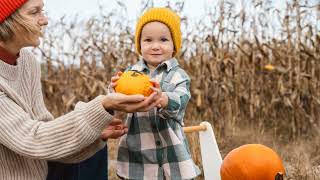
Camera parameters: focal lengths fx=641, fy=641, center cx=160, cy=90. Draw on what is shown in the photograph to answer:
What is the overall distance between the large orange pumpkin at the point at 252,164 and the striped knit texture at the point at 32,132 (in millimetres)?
1122

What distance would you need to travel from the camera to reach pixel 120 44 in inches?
265

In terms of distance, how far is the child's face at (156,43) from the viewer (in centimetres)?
258

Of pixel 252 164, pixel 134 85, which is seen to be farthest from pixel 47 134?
pixel 252 164

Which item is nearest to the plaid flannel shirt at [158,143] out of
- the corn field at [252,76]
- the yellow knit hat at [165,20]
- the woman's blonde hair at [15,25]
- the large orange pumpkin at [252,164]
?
the yellow knit hat at [165,20]

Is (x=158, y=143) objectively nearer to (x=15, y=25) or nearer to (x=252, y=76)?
(x=15, y=25)

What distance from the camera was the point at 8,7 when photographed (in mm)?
2088

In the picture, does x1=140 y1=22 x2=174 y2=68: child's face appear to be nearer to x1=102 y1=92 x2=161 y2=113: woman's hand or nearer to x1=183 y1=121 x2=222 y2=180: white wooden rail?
x1=102 y1=92 x2=161 y2=113: woman's hand

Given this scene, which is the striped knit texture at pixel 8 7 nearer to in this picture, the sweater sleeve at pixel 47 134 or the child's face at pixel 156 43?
the sweater sleeve at pixel 47 134

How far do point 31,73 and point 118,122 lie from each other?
1.22ft

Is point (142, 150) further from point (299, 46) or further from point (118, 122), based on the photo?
point (299, 46)

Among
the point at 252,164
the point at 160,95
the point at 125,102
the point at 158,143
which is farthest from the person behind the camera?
the point at 252,164

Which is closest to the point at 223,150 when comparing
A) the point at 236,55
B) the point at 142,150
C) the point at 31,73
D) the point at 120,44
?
the point at 236,55

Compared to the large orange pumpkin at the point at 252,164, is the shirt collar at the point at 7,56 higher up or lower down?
higher up

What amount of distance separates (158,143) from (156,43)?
40cm
